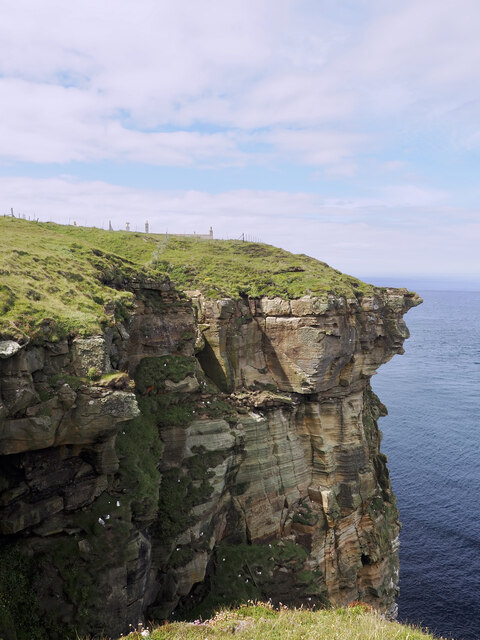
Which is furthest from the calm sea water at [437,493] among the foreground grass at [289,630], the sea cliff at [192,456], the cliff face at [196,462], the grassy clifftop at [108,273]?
the grassy clifftop at [108,273]

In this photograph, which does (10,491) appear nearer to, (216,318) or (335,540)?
(216,318)

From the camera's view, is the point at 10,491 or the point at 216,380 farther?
the point at 216,380

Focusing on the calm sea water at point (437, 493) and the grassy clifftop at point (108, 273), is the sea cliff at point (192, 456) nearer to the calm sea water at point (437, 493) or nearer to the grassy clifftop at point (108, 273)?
the grassy clifftop at point (108, 273)

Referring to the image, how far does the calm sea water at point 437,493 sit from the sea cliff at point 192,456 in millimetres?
6083

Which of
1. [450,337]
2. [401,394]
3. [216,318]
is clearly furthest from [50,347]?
[450,337]

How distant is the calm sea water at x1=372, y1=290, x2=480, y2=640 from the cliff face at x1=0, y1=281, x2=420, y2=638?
21.7 feet

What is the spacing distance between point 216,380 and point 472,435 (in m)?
61.9

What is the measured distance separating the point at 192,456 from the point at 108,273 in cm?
1339

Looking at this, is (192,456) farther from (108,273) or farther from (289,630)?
(108,273)

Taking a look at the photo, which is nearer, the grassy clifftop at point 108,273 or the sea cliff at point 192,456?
the sea cliff at point 192,456

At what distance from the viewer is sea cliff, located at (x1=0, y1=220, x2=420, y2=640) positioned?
20656mm

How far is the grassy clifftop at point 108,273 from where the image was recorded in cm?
2236

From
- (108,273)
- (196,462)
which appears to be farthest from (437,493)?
(108,273)

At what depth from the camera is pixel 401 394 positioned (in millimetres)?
103938
